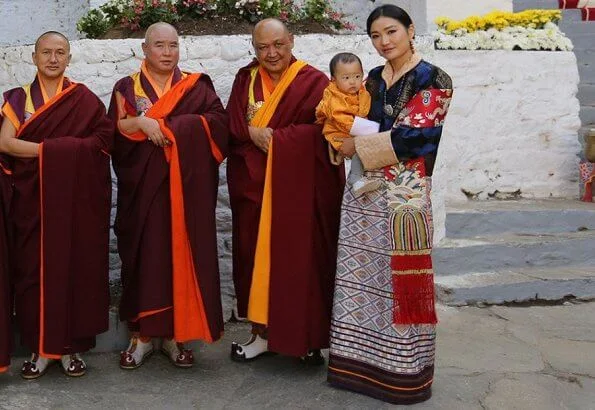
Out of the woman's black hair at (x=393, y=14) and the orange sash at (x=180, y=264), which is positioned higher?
the woman's black hair at (x=393, y=14)

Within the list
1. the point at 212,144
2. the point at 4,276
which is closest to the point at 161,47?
the point at 212,144

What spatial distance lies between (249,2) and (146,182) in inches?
A: 66.5

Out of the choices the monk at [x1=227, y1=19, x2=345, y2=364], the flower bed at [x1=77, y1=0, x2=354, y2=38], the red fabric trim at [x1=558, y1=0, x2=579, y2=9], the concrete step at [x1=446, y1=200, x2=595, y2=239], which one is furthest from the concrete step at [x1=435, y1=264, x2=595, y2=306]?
the red fabric trim at [x1=558, y1=0, x2=579, y2=9]

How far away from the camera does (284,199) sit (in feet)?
12.5

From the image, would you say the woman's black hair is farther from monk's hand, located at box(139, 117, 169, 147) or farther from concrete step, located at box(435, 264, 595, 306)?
concrete step, located at box(435, 264, 595, 306)

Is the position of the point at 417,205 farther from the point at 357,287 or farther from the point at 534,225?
the point at 534,225

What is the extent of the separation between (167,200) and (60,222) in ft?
1.67

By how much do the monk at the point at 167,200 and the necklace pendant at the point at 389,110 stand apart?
885 mm

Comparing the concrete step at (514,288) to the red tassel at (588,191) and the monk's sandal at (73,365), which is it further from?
the monk's sandal at (73,365)

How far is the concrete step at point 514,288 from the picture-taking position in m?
5.18

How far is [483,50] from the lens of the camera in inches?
252

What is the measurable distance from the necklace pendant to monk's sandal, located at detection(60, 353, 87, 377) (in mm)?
1936

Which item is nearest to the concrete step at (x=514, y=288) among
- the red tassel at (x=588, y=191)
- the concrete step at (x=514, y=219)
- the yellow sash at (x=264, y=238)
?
the concrete step at (x=514, y=219)

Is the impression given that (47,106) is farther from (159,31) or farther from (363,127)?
(363,127)
